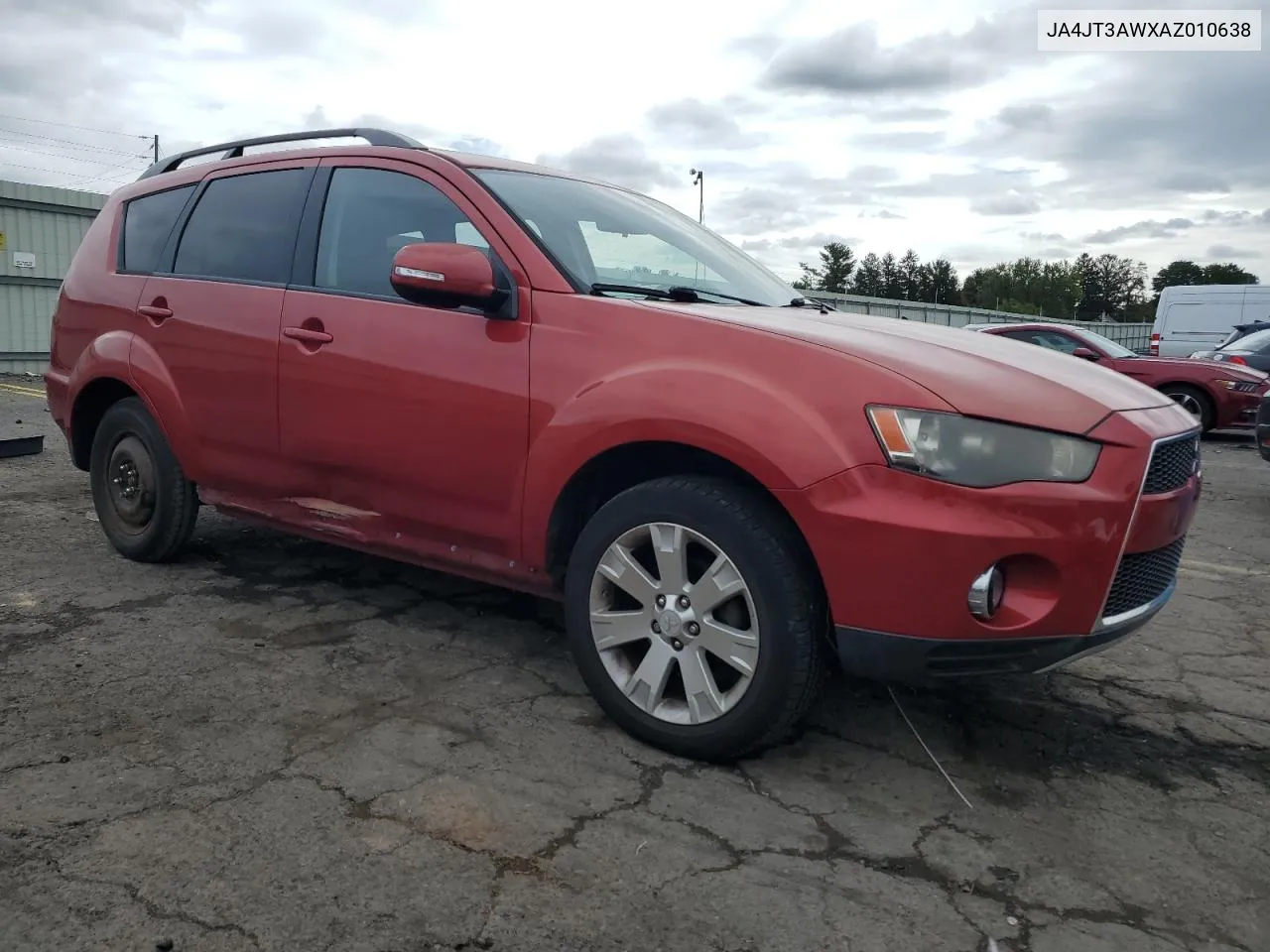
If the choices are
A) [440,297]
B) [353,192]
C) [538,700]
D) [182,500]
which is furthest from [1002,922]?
[182,500]

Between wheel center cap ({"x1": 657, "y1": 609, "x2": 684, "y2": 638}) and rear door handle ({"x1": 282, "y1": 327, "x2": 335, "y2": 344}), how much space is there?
5.08ft

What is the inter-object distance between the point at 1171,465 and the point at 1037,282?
132838mm

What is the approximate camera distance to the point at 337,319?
3.46 m

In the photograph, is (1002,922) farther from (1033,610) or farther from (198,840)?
(198,840)

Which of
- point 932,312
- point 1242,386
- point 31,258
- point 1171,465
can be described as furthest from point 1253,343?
point 31,258

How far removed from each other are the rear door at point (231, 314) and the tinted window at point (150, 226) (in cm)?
12

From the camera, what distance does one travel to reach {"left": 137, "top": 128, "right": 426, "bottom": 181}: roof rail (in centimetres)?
367

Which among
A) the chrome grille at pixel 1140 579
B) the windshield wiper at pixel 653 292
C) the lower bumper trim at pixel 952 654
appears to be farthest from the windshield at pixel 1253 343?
the lower bumper trim at pixel 952 654

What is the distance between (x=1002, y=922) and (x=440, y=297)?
2.16 m

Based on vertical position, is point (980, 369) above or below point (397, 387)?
above

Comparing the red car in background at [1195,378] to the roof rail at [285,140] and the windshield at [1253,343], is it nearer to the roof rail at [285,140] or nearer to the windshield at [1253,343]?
the windshield at [1253,343]

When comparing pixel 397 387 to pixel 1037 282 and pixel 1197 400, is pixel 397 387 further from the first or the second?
pixel 1037 282

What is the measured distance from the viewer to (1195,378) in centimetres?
1141

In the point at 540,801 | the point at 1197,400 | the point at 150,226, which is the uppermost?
the point at 150,226
